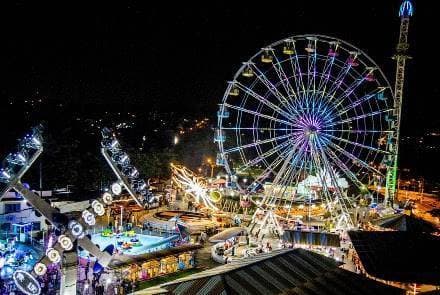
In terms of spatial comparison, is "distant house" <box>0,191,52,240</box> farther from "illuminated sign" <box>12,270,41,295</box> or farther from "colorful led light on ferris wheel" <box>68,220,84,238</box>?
"illuminated sign" <box>12,270,41,295</box>

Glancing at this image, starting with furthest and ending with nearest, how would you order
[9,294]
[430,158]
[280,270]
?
[430,158] → [9,294] → [280,270]

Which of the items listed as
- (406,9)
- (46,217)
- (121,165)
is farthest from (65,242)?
(406,9)

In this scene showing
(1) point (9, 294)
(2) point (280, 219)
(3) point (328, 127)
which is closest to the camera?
(1) point (9, 294)

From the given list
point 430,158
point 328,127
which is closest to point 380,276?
point 328,127

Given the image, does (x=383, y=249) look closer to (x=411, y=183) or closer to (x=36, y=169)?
(x=36, y=169)

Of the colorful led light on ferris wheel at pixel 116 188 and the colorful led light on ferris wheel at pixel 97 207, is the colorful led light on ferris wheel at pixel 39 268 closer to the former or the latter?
the colorful led light on ferris wheel at pixel 97 207

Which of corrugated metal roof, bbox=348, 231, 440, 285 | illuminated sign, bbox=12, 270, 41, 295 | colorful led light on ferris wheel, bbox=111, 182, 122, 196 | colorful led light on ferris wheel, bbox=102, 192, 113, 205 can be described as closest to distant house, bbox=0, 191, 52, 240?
colorful led light on ferris wheel, bbox=111, 182, 122, 196

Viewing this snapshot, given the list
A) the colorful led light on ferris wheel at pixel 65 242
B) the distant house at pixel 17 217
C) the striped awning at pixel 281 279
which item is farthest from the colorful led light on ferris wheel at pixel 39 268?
the distant house at pixel 17 217
